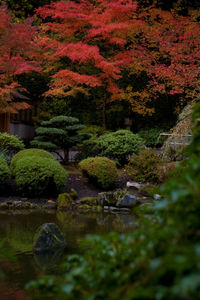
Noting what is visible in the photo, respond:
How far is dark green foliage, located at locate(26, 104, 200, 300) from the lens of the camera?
1150 mm

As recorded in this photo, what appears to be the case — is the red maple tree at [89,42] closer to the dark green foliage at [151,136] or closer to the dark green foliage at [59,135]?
the dark green foliage at [151,136]

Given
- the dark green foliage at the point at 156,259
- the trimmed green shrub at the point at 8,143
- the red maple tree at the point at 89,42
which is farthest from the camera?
the red maple tree at the point at 89,42

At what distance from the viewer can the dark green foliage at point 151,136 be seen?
17156 millimetres

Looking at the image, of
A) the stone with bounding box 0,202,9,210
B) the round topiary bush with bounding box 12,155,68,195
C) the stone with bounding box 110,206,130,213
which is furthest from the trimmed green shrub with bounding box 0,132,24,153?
the stone with bounding box 110,206,130,213

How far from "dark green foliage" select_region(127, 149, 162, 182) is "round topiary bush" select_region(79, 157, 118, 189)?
2.45 ft

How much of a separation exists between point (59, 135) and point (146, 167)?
12.8 ft

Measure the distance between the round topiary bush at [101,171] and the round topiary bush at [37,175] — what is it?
1.30 m

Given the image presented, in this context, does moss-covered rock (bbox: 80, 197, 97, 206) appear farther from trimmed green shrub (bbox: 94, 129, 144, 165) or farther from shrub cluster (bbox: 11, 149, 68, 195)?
trimmed green shrub (bbox: 94, 129, 144, 165)

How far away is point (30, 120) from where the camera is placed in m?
19.8

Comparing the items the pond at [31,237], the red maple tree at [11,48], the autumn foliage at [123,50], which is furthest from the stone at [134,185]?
the red maple tree at [11,48]

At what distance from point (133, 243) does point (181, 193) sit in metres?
0.44

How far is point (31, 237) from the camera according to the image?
20.6ft

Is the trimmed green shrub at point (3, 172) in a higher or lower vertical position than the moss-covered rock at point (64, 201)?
higher

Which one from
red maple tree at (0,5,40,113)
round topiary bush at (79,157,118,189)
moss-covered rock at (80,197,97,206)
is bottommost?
moss-covered rock at (80,197,97,206)
